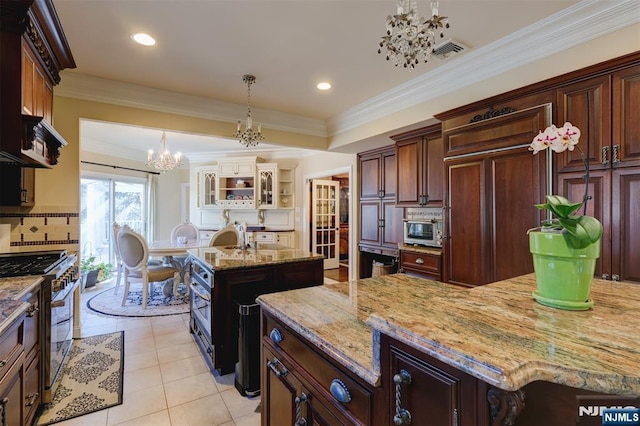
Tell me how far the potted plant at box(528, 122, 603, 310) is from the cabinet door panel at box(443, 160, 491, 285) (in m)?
1.64

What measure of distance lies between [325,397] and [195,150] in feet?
21.0

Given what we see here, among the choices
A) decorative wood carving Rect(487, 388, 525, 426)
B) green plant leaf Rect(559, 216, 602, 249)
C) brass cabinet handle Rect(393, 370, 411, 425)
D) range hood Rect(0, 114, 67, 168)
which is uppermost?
range hood Rect(0, 114, 67, 168)

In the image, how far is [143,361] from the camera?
2.72 meters

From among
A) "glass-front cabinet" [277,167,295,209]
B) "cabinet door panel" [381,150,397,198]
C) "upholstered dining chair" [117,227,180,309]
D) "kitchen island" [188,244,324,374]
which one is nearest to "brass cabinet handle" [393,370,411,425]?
"kitchen island" [188,244,324,374]

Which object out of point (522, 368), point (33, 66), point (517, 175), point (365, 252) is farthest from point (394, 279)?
point (365, 252)

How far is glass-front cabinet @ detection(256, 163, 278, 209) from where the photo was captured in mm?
6355

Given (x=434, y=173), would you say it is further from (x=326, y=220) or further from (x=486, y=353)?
(x=326, y=220)

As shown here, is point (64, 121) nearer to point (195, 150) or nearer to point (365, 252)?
point (195, 150)

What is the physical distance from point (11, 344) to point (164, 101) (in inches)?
109

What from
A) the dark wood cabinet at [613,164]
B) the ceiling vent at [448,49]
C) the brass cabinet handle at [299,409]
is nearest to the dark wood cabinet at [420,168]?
the ceiling vent at [448,49]

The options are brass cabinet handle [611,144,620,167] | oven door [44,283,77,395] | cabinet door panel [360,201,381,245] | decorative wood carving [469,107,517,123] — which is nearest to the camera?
brass cabinet handle [611,144,620,167]

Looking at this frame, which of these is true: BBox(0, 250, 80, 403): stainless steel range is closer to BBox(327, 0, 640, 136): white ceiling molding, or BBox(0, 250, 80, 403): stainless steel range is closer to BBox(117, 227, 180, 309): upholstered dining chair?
BBox(117, 227, 180, 309): upholstered dining chair

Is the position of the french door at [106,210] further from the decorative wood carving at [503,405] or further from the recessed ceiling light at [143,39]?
the decorative wood carving at [503,405]

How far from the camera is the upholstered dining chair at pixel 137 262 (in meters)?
3.97
